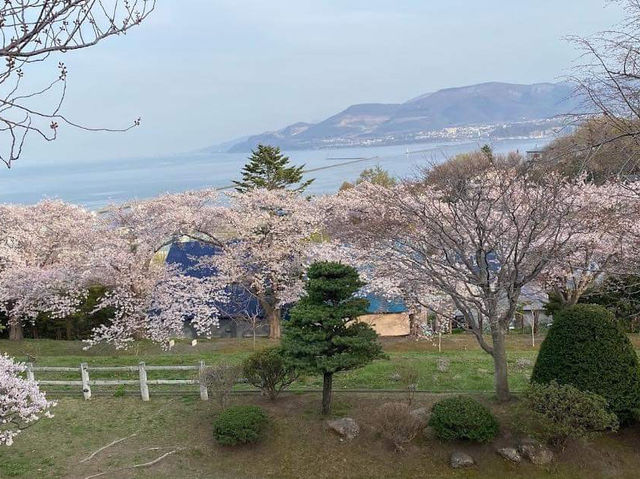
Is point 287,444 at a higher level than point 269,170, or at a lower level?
lower

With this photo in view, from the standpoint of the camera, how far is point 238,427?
940 centimetres

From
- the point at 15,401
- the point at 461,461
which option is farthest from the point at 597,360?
the point at 15,401

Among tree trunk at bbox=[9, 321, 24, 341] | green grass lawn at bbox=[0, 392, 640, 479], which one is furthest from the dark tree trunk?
tree trunk at bbox=[9, 321, 24, 341]

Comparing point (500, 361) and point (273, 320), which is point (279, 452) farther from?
point (273, 320)

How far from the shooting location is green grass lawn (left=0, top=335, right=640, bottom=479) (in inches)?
348

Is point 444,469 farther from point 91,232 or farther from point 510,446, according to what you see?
point 91,232

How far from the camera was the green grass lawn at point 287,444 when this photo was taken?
29.0ft

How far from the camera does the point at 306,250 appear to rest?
19172 mm

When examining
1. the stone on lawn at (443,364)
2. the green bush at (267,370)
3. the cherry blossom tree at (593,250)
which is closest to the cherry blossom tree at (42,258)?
the green bush at (267,370)

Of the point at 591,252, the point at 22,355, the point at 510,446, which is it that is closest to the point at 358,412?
the point at 510,446

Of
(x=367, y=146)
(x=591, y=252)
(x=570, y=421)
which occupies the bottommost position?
(x=570, y=421)

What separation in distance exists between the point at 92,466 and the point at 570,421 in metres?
8.04

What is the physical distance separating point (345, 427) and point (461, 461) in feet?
7.01

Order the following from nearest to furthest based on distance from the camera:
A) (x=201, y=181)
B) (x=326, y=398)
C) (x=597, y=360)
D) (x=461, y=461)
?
(x=597, y=360)
(x=461, y=461)
(x=326, y=398)
(x=201, y=181)
